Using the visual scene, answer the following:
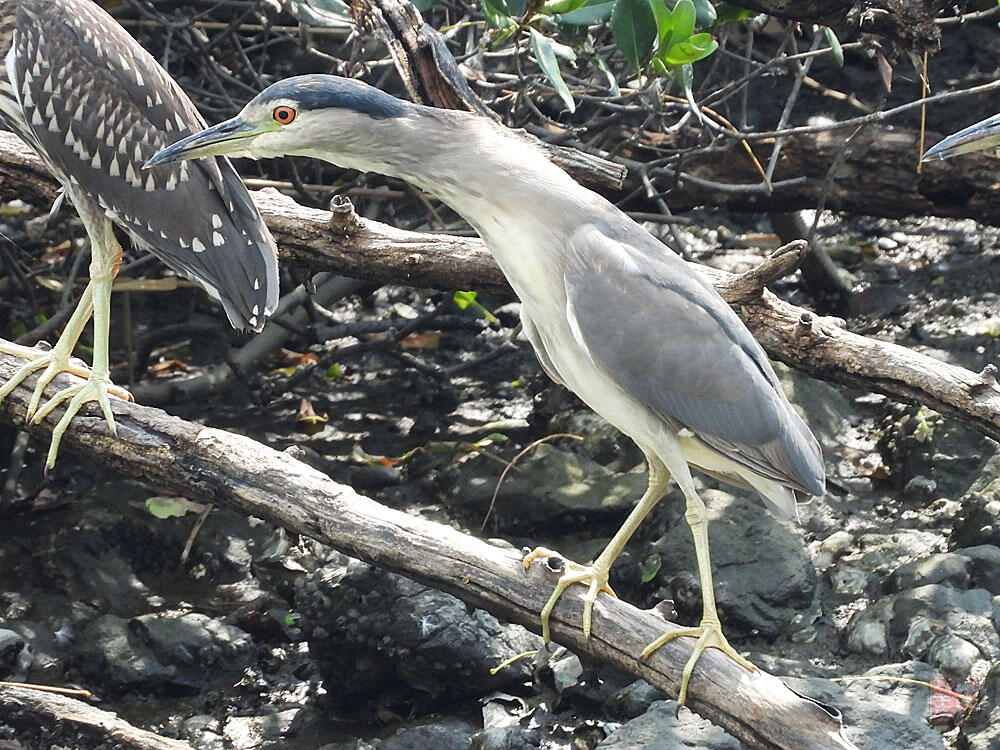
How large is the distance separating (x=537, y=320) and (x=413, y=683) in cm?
171

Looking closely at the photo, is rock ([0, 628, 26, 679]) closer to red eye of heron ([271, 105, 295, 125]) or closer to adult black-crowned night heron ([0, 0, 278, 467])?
adult black-crowned night heron ([0, 0, 278, 467])

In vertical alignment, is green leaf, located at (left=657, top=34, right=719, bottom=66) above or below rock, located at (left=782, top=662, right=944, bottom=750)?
above

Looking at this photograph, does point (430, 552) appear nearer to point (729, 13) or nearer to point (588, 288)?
point (588, 288)

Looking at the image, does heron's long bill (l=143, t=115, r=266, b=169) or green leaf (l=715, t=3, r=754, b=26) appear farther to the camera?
green leaf (l=715, t=3, r=754, b=26)

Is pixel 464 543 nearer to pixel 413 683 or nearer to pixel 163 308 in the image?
pixel 413 683

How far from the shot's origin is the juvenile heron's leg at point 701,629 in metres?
2.92

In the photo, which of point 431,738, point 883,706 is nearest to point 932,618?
point 883,706

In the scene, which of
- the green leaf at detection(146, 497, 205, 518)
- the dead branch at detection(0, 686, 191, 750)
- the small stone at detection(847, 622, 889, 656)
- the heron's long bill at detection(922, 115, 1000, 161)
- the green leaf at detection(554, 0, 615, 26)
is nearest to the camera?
the dead branch at detection(0, 686, 191, 750)

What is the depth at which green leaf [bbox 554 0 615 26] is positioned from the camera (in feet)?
13.3

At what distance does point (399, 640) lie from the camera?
4.27 meters

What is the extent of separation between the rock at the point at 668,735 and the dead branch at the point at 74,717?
4.13 feet

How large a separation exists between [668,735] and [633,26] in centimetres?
222

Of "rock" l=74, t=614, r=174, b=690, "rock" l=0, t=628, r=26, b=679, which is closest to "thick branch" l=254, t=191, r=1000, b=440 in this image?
"rock" l=74, t=614, r=174, b=690

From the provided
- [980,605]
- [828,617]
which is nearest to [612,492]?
[828,617]
